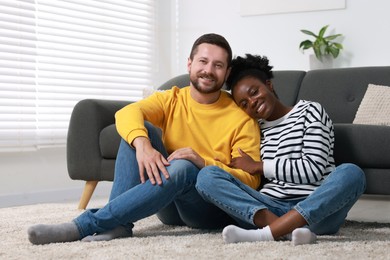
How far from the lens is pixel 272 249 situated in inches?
66.7

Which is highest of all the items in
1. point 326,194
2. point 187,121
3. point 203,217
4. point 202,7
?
point 202,7

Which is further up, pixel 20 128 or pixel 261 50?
pixel 261 50

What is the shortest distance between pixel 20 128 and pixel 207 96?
7.05 feet

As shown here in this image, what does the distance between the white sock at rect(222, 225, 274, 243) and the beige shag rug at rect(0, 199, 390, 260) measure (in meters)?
0.03

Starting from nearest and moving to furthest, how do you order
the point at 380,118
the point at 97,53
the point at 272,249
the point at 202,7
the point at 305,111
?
the point at 272,249 → the point at 305,111 → the point at 380,118 → the point at 97,53 → the point at 202,7

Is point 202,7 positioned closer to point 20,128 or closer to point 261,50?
point 261,50

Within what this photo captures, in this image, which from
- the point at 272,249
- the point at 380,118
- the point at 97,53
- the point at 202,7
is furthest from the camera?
the point at 202,7

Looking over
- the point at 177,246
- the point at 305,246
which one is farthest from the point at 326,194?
the point at 177,246

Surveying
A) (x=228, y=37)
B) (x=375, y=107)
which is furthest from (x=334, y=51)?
(x=375, y=107)

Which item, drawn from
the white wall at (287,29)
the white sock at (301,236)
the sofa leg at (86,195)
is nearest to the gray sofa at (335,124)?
the sofa leg at (86,195)

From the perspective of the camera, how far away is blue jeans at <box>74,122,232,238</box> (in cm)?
181

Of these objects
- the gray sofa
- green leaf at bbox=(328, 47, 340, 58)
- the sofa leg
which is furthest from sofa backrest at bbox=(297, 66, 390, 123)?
the sofa leg

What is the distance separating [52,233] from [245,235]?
57 cm

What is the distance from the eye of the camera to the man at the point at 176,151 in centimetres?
182
